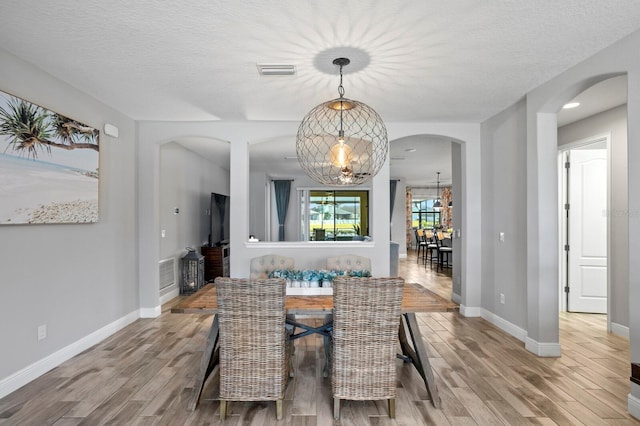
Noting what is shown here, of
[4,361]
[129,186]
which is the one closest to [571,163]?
[129,186]

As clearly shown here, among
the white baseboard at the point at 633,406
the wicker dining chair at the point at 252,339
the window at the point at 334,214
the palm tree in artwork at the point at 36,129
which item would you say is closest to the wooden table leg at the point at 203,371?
the wicker dining chair at the point at 252,339

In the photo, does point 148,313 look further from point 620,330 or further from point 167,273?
point 620,330

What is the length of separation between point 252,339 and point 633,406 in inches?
101

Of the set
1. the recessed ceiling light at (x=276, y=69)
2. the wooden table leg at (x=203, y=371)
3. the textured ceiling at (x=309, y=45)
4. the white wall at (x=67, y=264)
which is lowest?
the wooden table leg at (x=203, y=371)

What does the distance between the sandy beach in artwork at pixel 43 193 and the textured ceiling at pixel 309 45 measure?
867 mm

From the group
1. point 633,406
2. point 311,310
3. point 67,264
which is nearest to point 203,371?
point 311,310

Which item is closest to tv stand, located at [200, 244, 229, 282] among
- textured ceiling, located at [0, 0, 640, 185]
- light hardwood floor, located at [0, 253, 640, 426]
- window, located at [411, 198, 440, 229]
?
light hardwood floor, located at [0, 253, 640, 426]

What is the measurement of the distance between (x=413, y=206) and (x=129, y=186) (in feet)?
37.3

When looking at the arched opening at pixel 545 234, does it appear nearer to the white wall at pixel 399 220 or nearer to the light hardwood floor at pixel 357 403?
the light hardwood floor at pixel 357 403

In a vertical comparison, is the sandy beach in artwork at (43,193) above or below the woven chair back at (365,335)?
above

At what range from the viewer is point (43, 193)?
2.85m

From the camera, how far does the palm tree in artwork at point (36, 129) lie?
257cm

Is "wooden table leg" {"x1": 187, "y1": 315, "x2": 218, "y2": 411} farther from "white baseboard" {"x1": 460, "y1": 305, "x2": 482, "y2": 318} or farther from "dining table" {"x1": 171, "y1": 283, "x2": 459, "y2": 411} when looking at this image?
"white baseboard" {"x1": 460, "y1": 305, "x2": 482, "y2": 318}

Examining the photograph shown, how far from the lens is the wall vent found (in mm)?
5238
